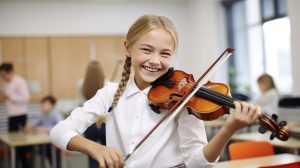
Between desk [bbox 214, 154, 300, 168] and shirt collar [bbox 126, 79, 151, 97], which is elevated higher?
shirt collar [bbox 126, 79, 151, 97]

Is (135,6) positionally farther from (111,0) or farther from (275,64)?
(275,64)

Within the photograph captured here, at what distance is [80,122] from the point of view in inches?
46.5

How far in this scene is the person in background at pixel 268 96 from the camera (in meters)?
5.04

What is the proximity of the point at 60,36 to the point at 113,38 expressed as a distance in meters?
1.04

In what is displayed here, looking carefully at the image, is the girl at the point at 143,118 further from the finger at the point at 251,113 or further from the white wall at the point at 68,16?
the white wall at the point at 68,16

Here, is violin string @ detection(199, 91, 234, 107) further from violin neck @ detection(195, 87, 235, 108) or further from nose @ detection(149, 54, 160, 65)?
nose @ detection(149, 54, 160, 65)

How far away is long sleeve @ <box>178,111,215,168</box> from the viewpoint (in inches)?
41.1

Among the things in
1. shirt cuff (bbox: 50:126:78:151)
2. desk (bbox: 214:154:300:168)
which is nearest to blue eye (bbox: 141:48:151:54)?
shirt cuff (bbox: 50:126:78:151)

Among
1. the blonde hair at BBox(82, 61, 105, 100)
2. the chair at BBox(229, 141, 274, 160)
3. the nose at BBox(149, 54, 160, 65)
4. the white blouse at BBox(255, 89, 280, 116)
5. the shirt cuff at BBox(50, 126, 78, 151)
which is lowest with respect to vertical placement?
the white blouse at BBox(255, 89, 280, 116)

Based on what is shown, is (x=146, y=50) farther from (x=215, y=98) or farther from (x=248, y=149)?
(x=248, y=149)

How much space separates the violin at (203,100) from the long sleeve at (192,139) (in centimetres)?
2

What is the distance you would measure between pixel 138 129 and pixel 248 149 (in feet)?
5.74

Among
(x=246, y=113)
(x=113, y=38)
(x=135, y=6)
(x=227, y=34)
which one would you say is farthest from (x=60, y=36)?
(x=246, y=113)

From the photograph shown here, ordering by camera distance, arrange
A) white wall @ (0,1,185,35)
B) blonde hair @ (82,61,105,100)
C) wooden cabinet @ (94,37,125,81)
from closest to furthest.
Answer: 1. blonde hair @ (82,61,105,100)
2. white wall @ (0,1,185,35)
3. wooden cabinet @ (94,37,125,81)
